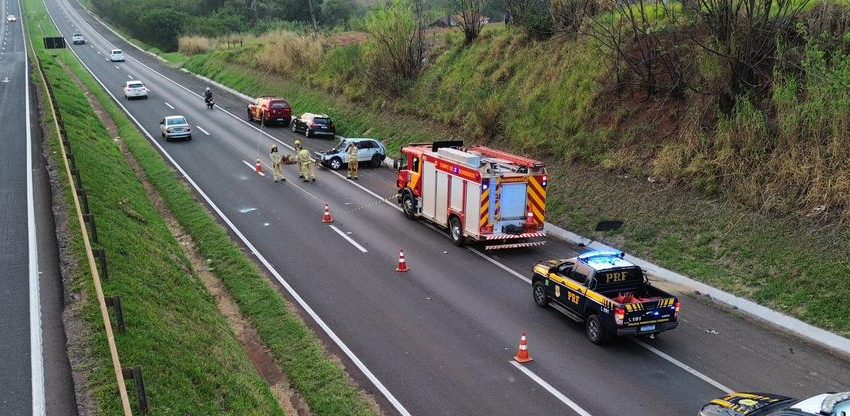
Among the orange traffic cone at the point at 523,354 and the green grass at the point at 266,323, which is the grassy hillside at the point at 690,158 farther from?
the green grass at the point at 266,323

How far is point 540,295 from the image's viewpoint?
15531 mm

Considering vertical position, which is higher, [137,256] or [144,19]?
[144,19]

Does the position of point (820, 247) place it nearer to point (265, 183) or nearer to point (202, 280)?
point (202, 280)

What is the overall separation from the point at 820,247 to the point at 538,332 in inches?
284

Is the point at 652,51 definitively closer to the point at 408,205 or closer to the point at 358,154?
the point at 408,205

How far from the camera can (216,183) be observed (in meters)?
27.5

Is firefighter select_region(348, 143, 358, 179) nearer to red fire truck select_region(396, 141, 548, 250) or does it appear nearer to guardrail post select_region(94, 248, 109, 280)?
red fire truck select_region(396, 141, 548, 250)

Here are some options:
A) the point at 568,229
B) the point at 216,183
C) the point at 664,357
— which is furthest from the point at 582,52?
the point at 664,357

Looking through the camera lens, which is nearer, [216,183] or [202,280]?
[202,280]

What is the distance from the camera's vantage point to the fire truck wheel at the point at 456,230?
2014cm

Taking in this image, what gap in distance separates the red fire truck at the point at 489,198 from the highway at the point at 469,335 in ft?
2.00

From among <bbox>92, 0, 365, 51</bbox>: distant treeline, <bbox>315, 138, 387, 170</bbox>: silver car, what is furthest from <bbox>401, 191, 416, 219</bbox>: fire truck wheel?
<bbox>92, 0, 365, 51</bbox>: distant treeline

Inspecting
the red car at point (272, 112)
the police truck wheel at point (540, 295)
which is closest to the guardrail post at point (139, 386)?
the police truck wheel at point (540, 295)

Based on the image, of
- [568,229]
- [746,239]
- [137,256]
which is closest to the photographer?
[137,256]
